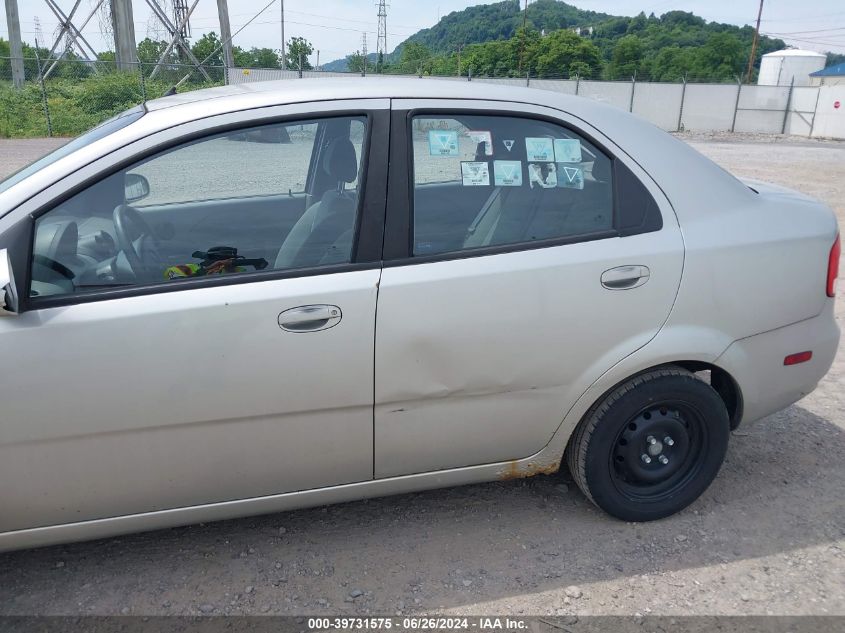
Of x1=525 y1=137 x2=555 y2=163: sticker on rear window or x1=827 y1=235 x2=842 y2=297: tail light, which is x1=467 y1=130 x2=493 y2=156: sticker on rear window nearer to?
x1=525 y1=137 x2=555 y2=163: sticker on rear window

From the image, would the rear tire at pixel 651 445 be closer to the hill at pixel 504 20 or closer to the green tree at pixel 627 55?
the green tree at pixel 627 55

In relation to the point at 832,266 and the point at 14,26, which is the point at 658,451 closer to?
the point at 832,266

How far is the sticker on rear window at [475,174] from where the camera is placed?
2.66 m

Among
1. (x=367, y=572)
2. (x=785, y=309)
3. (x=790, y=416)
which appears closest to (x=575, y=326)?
(x=785, y=309)

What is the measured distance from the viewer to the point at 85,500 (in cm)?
236

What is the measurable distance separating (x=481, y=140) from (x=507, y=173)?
0.16 meters

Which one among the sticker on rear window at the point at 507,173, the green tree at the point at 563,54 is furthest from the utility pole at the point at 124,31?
the green tree at the point at 563,54

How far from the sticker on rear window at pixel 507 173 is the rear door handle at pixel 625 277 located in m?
0.49

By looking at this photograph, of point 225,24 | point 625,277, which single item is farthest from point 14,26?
point 625,277

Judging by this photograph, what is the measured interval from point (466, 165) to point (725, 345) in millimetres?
1266

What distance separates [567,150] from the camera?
8.94ft

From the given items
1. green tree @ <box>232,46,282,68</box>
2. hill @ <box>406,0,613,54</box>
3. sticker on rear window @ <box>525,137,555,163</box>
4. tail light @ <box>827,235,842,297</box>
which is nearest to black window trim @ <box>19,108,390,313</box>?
sticker on rear window @ <box>525,137,555,163</box>

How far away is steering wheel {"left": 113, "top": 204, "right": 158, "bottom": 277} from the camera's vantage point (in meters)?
2.36

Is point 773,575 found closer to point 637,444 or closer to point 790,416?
point 637,444
